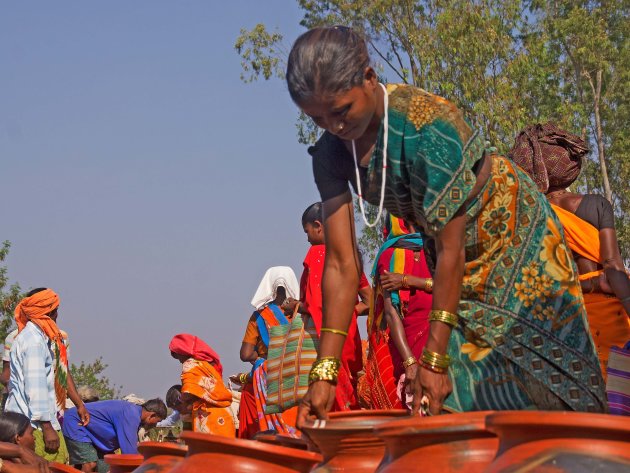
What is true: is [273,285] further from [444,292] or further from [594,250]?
[444,292]

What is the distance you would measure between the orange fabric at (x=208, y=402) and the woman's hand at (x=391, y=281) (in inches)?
139

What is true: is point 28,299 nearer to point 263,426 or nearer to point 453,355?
point 263,426

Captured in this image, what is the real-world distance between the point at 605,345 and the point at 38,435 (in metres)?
4.63

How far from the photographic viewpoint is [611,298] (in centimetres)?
536

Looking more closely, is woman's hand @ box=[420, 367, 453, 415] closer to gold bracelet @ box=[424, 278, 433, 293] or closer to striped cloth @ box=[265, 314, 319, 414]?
gold bracelet @ box=[424, 278, 433, 293]

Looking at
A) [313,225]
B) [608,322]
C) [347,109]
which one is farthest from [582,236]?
[347,109]

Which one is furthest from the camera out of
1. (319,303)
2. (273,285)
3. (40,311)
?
(40,311)

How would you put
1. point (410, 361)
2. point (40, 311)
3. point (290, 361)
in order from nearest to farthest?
point (410, 361) → point (290, 361) → point (40, 311)

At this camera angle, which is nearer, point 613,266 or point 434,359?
point 434,359

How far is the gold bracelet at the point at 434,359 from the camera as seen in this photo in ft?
9.57

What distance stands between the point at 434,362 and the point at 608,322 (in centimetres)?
273

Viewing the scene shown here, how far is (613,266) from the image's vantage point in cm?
526

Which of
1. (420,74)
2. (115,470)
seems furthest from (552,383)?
(420,74)

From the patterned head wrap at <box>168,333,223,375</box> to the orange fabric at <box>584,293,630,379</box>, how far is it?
447 cm
